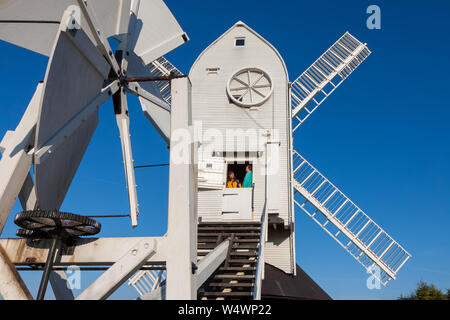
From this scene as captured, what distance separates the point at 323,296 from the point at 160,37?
9.91 metres

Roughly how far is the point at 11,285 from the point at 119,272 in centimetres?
111

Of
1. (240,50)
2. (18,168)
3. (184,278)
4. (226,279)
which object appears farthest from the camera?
(240,50)

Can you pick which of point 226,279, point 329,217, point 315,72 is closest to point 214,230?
point 226,279

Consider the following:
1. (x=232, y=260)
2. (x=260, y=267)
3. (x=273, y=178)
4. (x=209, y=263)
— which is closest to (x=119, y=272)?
(x=209, y=263)

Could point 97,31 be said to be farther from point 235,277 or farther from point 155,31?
point 235,277

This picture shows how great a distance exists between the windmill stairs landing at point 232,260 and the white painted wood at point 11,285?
3494 millimetres

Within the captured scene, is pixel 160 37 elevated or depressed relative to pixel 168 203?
elevated

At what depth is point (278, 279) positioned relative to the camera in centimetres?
1302

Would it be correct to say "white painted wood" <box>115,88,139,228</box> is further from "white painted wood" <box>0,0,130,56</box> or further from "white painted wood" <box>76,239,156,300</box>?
"white painted wood" <box>76,239,156,300</box>

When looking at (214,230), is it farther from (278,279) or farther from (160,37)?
(160,37)

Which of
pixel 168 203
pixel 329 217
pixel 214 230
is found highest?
pixel 329 217

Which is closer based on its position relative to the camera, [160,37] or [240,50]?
[160,37]

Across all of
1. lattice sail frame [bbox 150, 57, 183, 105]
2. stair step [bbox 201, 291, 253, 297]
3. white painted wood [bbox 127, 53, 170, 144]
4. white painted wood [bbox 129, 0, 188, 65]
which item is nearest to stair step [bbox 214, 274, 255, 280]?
stair step [bbox 201, 291, 253, 297]

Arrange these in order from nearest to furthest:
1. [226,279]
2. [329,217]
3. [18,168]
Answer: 1. [18,168]
2. [226,279]
3. [329,217]
